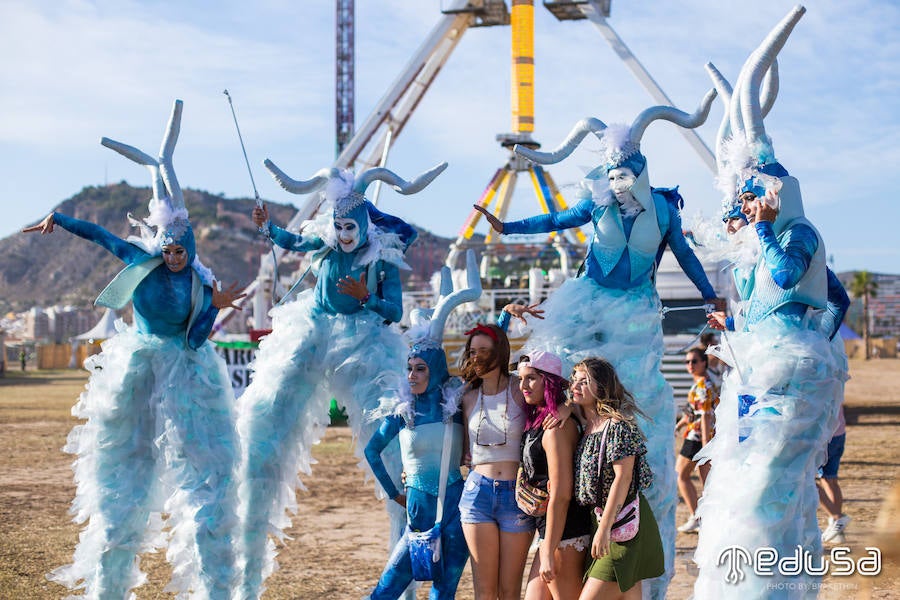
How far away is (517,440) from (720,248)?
145cm

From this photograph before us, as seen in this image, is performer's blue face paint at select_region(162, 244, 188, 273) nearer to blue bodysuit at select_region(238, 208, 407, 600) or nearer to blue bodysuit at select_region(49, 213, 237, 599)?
blue bodysuit at select_region(49, 213, 237, 599)

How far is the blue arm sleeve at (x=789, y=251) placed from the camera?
12.5ft

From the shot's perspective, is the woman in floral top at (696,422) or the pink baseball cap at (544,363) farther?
the woman in floral top at (696,422)

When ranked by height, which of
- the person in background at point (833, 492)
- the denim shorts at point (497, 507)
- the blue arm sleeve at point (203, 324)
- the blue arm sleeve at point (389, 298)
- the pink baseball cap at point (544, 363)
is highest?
the blue arm sleeve at point (389, 298)

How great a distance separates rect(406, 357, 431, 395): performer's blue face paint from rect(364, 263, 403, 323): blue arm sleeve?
1.07m

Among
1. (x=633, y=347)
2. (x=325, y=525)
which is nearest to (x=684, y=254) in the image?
(x=633, y=347)

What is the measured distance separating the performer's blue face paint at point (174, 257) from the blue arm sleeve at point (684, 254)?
2345 millimetres

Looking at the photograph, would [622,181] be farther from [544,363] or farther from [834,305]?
[544,363]

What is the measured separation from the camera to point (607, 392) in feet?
11.3

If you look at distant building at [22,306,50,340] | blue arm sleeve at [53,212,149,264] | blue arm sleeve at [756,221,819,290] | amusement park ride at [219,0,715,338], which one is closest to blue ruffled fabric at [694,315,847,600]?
blue arm sleeve at [756,221,819,290]

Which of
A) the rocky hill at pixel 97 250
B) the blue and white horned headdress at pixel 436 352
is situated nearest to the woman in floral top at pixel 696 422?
the blue and white horned headdress at pixel 436 352

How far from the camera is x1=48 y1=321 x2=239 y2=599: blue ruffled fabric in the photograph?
4.50m

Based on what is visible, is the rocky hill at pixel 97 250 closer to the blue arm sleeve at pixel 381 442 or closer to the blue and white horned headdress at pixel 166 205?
the blue and white horned headdress at pixel 166 205

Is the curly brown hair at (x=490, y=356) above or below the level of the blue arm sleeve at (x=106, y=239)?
below
